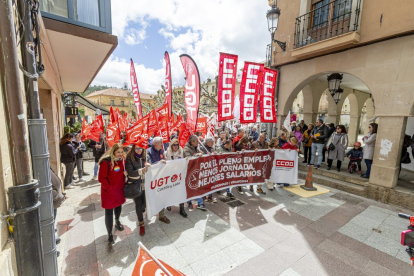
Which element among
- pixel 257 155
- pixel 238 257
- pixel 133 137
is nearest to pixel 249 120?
pixel 257 155

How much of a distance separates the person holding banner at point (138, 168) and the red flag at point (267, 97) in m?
4.52

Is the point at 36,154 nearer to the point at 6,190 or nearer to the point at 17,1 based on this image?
the point at 6,190

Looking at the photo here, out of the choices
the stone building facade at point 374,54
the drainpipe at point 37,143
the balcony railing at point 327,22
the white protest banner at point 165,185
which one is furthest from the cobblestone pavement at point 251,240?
the balcony railing at point 327,22

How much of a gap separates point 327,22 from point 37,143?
955 cm

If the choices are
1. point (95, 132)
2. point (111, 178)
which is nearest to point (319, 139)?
point (111, 178)

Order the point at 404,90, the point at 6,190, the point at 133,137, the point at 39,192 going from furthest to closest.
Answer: the point at 404,90
the point at 133,137
the point at 39,192
the point at 6,190

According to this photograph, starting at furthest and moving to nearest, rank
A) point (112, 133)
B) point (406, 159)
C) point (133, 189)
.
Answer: point (406, 159), point (112, 133), point (133, 189)

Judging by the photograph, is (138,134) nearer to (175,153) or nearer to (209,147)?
(175,153)

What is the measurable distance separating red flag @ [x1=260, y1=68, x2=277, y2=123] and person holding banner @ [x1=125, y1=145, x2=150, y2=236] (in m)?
4.52

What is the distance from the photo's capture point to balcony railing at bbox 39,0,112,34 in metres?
3.60

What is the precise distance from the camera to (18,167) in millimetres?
1828

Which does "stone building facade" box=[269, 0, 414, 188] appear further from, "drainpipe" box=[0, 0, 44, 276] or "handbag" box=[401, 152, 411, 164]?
"drainpipe" box=[0, 0, 44, 276]

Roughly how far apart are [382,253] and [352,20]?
703 cm

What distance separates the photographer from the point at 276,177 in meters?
6.14
